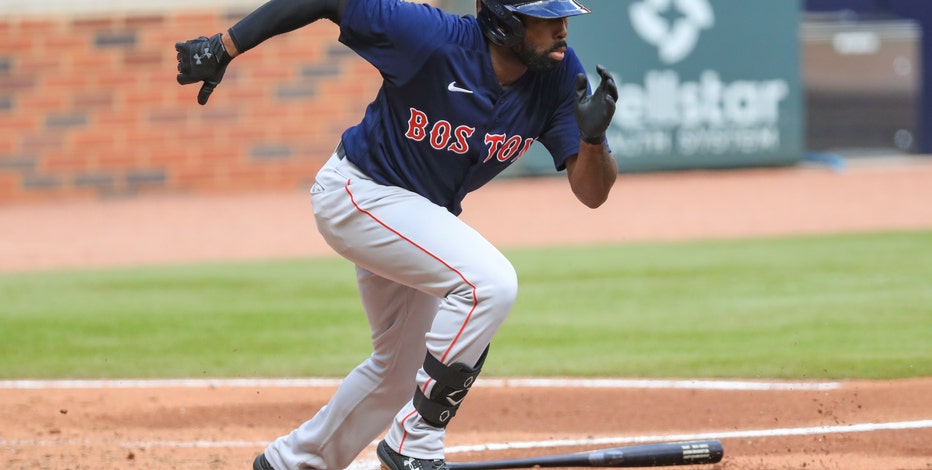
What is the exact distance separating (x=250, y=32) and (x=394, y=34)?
0.50 m

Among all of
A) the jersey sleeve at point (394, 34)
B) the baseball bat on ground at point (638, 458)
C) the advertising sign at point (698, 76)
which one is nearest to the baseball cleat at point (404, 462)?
the baseball bat on ground at point (638, 458)

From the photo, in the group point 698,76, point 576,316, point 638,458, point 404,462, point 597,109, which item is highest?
point 597,109

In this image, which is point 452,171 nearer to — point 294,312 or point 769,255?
point 294,312

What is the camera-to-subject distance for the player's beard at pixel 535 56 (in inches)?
176

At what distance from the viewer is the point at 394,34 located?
14.5ft

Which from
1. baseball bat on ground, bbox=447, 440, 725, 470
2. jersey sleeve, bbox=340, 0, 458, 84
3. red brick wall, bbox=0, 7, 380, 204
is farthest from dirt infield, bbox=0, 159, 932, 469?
red brick wall, bbox=0, 7, 380, 204

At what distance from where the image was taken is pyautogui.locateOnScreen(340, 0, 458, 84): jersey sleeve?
4.41 meters

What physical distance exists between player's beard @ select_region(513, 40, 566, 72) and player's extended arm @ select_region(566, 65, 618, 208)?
0.12m

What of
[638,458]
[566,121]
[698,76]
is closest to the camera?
[566,121]

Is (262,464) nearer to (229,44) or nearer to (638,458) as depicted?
(638,458)

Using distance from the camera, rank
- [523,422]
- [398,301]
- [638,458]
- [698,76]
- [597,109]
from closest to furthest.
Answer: [597,109]
[398,301]
[638,458]
[523,422]
[698,76]

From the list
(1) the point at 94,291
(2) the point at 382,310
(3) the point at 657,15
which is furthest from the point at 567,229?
(2) the point at 382,310

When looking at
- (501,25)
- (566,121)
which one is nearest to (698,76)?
(566,121)

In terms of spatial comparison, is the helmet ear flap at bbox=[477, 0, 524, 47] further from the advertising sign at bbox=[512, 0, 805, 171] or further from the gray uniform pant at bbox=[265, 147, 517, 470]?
the advertising sign at bbox=[512, 0, 805, 171]
